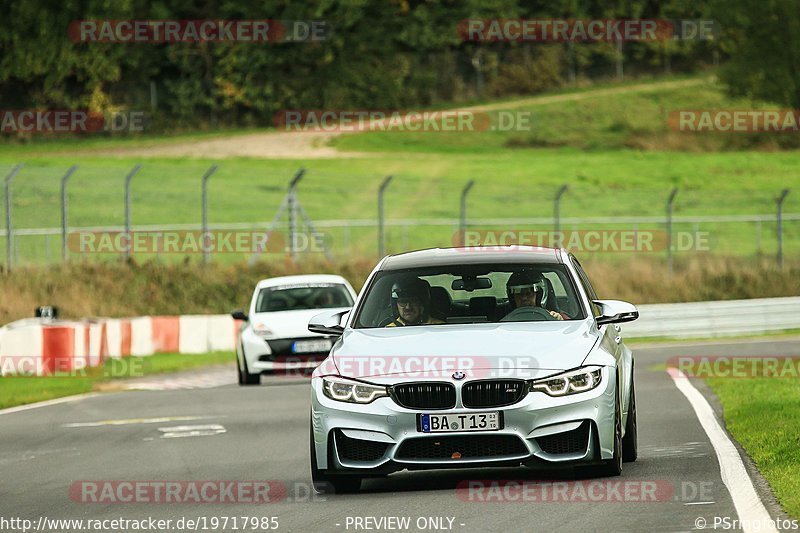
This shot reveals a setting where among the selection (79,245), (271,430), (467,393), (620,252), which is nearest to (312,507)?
(467,393)

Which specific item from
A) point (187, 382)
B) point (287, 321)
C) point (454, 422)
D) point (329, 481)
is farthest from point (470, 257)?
point (187, 382)

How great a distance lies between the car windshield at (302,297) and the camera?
79.4 ft

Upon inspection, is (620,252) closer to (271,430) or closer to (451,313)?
(271,430)

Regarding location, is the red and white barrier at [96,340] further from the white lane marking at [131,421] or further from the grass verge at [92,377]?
the white lane marking at [131,421]

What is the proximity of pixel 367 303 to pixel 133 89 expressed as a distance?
63.0 m

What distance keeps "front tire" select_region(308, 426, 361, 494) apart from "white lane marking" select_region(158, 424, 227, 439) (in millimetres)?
5234

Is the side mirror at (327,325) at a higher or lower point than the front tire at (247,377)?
higher

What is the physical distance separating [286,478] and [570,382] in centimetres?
245

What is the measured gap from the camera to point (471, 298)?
1147 cm

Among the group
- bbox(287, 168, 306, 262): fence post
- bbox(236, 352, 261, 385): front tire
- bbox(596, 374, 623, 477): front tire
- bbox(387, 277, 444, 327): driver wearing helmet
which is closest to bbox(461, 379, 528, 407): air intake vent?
bbox(596, 374, 623, 477): front tire

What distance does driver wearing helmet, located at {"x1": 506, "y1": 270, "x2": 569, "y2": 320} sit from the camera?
1138 centimetres

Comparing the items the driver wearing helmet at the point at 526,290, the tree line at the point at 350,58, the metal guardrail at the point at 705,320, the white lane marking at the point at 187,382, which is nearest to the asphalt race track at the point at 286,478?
the driver wearing helmet at the point at 526,290

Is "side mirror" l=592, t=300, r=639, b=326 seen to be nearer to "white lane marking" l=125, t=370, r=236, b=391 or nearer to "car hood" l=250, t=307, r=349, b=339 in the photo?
"car hood" l=250, t=307, r=349, b=339

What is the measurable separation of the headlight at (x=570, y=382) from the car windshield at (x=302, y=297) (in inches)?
545
